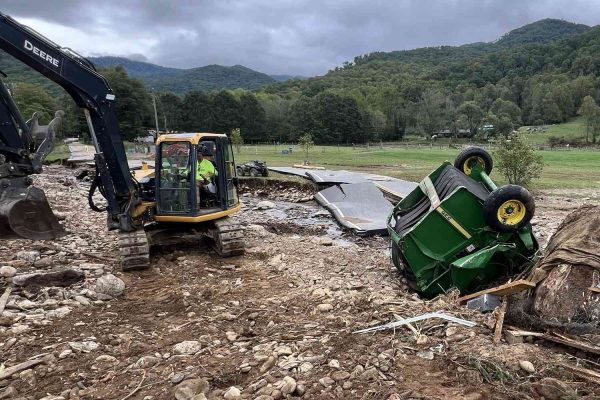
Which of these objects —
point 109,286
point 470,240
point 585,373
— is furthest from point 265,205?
point 585,373

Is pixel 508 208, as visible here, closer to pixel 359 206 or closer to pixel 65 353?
pixel 65 353

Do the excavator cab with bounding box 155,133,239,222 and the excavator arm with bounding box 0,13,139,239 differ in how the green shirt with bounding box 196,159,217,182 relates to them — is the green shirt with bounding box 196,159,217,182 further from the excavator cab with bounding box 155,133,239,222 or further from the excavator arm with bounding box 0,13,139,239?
the excavator arm with bounding box 0,13,139,239

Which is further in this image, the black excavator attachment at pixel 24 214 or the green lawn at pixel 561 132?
the green lawn at pixel 561 132

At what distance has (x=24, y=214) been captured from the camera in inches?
252

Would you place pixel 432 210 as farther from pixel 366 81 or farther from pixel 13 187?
pixel 366 81

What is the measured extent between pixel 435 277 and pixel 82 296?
469 centimetres

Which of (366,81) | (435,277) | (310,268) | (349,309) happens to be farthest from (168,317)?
(366,81)

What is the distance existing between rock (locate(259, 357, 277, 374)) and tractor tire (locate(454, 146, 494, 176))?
5691mm

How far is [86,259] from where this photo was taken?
7.99 metres

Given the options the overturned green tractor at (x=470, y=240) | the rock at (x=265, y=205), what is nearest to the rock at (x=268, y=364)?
the overturned green tractor at (x=470, y=240)

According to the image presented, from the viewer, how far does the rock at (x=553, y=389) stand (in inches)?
129

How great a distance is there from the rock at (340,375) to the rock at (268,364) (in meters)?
0.60

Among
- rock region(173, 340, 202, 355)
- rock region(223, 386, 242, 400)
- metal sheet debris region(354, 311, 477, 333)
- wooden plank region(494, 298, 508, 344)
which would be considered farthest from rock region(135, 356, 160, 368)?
wooden plank region(494, 298, 508, 344)

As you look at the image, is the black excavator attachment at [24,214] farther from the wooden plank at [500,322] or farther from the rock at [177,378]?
the wooden plank at [500,322]
